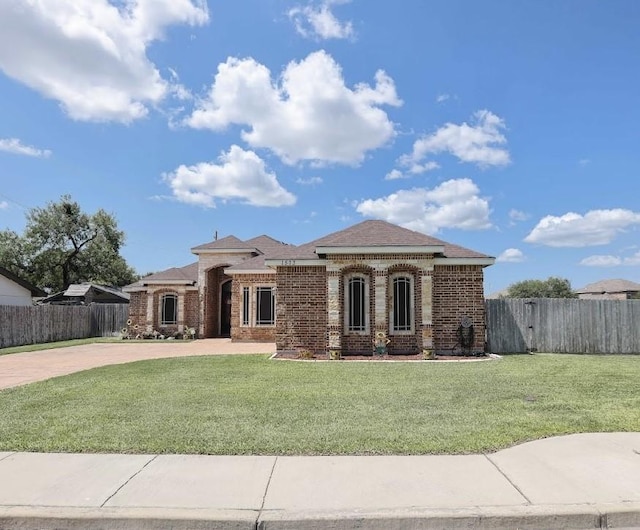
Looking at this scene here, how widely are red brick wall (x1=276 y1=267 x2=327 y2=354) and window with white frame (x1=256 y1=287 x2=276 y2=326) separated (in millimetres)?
6927

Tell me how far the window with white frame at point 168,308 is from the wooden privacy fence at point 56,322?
357cm

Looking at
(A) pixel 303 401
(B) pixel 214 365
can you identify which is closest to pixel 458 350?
(B) pixel 214 365

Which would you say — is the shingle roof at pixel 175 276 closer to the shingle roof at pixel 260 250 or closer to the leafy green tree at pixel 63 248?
the shingle roof at pixel 260 250

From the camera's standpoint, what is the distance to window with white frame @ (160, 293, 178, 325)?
26.2m

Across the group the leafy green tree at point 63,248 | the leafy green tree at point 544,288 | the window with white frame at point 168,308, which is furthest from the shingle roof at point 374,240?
the leafy green tree at point 544,288

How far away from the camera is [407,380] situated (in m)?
10.0

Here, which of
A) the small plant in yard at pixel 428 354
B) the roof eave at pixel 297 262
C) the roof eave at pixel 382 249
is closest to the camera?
the small plant in yard at pixel 428 354

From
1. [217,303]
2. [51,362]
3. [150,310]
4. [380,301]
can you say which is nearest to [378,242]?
[380,301]

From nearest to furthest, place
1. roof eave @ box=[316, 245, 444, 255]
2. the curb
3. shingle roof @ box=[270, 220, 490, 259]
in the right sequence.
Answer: the curb
roof eave @ box=[316, 245, 444, 255]
shingle roof @ box=[270, 220, 490, 259]

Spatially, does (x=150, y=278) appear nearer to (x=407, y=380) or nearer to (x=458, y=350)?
(x=458, y=350)

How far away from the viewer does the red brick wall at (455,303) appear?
1509 cm

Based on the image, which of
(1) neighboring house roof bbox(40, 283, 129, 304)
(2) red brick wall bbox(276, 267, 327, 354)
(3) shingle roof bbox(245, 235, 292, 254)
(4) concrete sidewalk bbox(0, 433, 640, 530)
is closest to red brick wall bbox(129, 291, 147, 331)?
(3) shingle roof bbox(245, 235, 292, 254)

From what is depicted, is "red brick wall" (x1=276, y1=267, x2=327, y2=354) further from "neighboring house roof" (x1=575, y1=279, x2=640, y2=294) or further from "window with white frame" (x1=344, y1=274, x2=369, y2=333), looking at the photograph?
"neighboring house roof" (x1=575, y1=279, x2=640, y2=294)

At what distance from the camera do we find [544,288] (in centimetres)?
6272
